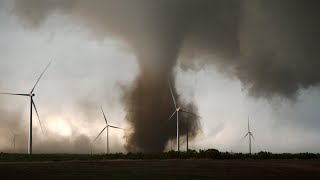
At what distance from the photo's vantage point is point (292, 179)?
7169 centimetres

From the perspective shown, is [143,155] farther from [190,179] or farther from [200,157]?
[190,179]

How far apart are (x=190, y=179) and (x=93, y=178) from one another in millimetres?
14207

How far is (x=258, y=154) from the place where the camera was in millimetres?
195875

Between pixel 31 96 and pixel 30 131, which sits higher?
pixel 31 96

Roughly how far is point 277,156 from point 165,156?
49.9 metres

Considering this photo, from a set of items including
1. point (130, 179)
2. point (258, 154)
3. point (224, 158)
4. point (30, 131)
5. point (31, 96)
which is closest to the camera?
point (130, 179)

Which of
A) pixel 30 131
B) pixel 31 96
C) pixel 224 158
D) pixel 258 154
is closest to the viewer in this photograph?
pixel 30 131

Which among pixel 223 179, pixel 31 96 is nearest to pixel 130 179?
pixel 223 179

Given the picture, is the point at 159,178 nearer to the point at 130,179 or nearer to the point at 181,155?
the point at 130,179

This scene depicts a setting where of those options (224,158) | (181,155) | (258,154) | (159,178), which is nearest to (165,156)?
(181,155)

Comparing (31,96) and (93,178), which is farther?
(31,96)

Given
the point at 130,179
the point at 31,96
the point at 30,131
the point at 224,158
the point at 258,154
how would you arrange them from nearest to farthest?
the point at 130,179
the point at 30,131
the point at 31,96
the point at 224,158
the point at 258,154

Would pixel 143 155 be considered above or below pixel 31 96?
below

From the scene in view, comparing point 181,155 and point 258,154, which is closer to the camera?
point 181,155
